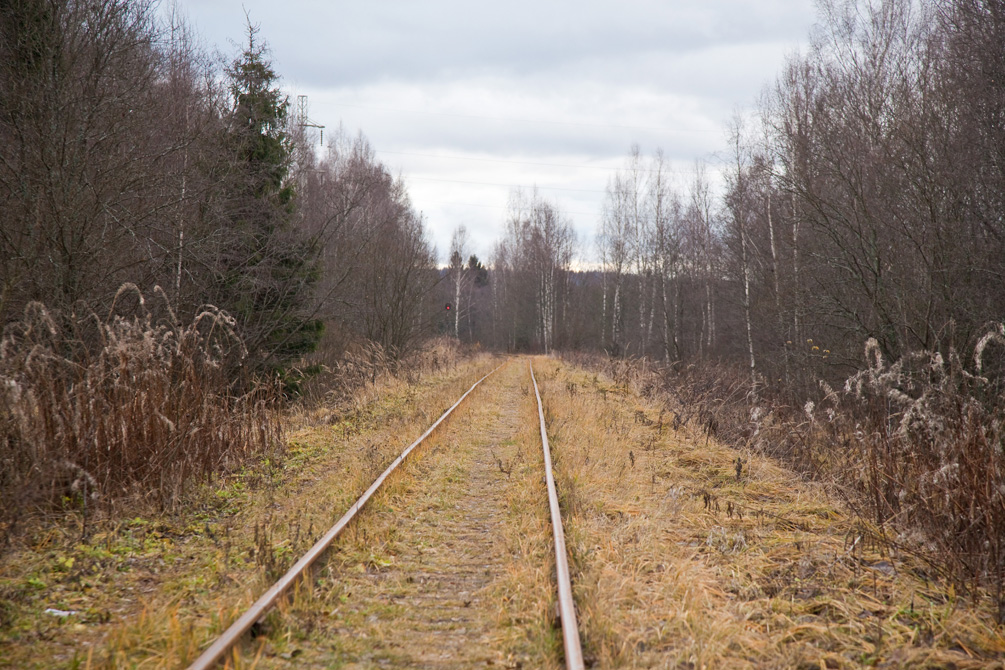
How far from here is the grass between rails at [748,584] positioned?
3.36 metres

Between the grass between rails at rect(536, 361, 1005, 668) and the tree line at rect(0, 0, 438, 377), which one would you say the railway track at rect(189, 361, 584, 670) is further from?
the tree line at rect(0, 0, 438, 377)

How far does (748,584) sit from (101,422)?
5388 mm

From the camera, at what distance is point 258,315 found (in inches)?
484

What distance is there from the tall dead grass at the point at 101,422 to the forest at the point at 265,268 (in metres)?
0.03

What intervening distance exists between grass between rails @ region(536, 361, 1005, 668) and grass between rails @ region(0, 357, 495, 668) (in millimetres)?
2235

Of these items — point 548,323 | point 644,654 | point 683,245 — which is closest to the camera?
point 644,654

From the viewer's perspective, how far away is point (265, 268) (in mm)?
11883

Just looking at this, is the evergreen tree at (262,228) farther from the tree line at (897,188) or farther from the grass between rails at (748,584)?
the tree line at (897,188)

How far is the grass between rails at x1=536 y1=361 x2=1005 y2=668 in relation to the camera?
11.0ft

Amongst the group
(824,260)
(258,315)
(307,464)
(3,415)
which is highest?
(824,260)

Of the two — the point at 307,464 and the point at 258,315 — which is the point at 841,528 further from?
the point at 258,315

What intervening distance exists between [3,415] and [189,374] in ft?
6.27

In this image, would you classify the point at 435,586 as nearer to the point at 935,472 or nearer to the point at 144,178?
the point at 935,472

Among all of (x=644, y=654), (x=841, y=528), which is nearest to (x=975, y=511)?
(x=841, y=528)
